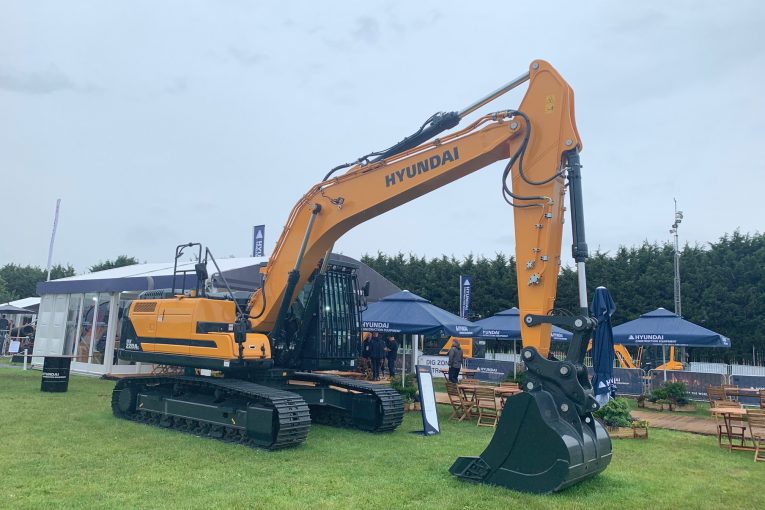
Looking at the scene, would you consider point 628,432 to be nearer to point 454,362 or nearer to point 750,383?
point 454,362

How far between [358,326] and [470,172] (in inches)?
149

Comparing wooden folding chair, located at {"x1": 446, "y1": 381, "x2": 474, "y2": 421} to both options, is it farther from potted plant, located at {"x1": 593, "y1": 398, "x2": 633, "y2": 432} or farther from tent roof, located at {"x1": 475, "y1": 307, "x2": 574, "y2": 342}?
tent roof, located at {"x1": 475, "y1": 307, "x2": 574, "y2": 342}

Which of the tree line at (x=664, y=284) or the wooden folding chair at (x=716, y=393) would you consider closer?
the wooden folding chair at (x=716, y=393)

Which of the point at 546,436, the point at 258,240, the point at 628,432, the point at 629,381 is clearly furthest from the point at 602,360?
the point at 258,240

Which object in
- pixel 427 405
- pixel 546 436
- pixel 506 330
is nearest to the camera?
pixel 546 436

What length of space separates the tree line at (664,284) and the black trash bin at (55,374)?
2170 cm

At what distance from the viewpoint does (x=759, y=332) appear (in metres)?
26.2

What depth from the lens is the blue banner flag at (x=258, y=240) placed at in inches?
961

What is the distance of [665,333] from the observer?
1577cm

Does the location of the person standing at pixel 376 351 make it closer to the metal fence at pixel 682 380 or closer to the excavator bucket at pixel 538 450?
the metal fence at pixel 682 380

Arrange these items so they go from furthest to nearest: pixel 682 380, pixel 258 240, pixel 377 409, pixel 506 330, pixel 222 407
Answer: pixel 258 240 < pixel 682 380 < pixel 506 330 < pixel 377 409 < pixel 222 407

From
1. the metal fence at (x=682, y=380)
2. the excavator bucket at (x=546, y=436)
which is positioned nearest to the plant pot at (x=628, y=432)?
the excavator bucket at (x=546, y=436)

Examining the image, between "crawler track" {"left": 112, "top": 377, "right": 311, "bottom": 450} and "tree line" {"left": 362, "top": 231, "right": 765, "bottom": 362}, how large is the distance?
22.0 metres

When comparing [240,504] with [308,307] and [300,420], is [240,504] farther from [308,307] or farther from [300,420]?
[308,307]
